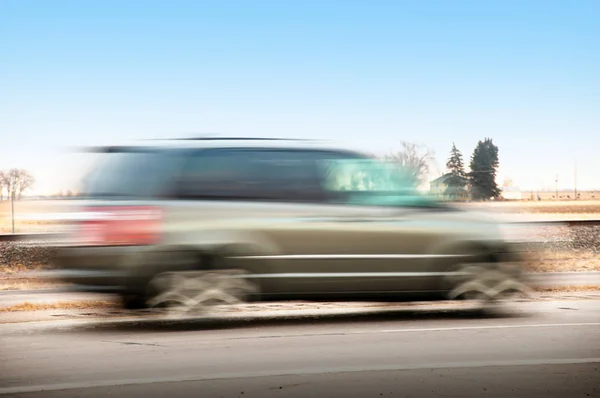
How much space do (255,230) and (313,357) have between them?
207cm

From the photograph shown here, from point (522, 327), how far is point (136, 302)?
3669mm

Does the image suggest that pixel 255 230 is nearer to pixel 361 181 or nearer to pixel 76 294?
pixel 361 181

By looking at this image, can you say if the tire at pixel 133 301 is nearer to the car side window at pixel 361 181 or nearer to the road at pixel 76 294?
the road at pixel 76 294

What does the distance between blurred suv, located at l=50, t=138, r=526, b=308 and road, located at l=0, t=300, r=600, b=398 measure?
0.42 meters

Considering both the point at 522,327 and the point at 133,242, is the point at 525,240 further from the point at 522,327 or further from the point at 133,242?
the point at 133,242

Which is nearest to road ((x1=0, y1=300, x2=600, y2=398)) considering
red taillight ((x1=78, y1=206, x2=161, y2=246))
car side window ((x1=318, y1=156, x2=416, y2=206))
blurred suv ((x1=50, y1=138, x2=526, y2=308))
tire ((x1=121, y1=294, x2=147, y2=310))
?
tire ((x1=121, y1=294, x2=147, y2=310))

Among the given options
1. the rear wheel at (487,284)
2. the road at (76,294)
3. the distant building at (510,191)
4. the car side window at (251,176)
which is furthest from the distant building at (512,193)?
the car side window at (251,176)

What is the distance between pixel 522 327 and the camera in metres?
8.96

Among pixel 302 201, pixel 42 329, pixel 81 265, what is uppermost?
pixel 302 201

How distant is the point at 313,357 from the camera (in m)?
7.20

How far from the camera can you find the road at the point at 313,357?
5.98 m

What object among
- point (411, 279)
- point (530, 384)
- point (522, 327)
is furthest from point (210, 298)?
point (530, 384)

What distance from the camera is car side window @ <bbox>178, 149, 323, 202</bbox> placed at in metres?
9.02

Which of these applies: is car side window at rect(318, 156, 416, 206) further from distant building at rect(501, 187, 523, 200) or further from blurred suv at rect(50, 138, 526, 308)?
distant building at rect(501, 187, 523, 200)
